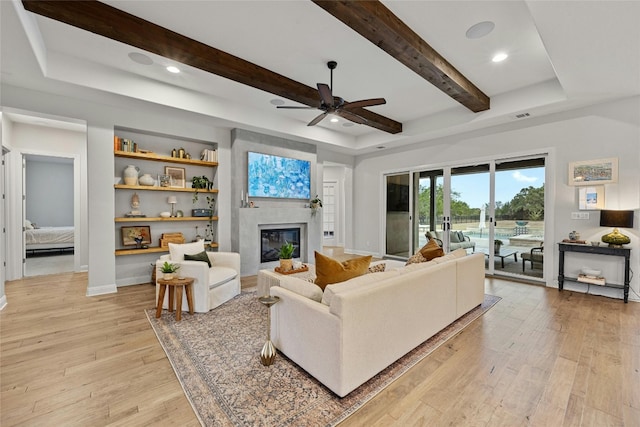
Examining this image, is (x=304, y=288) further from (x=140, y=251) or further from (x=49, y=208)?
(x=49, y=208)

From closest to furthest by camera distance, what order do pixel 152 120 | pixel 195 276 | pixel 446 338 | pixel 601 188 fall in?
pixel 446 338, pixel 195 276, pixel 601 188, pixel 152 120

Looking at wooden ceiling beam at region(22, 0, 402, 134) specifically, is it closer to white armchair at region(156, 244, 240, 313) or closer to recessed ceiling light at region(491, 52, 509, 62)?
white armchair at region(156, 244, 240, 313)

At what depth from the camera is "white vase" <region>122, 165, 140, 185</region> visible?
174 inches

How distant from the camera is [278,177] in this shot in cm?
577

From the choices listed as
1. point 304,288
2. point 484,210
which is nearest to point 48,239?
point 304,288

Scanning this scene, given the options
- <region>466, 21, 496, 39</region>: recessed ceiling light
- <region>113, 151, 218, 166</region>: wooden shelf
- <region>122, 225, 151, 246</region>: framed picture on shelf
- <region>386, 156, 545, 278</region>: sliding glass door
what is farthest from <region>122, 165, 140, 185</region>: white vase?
<region>386, 156, 545, 278</region>: sliding glass door

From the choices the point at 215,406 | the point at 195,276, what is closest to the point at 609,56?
the point at 215,406

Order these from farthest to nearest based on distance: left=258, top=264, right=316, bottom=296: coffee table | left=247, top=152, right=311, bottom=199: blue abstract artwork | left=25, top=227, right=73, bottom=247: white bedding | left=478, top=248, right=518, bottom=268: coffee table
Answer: left=25, top=227, right=73, bottom=247: white bedding, left=247, top=152, right=311, bottom=199: blue abstract artwork, left=478, top=248, right=518, bottom=268: coffee table, left=258, top=264, right=316, bottom=296: coffee table

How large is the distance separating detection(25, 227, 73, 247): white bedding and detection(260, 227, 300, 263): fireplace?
5611mm

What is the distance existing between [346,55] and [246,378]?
139 inches

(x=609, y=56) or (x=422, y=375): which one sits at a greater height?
(x=609, y=56)

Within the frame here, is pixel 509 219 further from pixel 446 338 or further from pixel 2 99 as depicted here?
pixel 2 99

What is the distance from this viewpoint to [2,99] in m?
3.46

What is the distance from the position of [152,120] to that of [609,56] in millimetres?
6017
